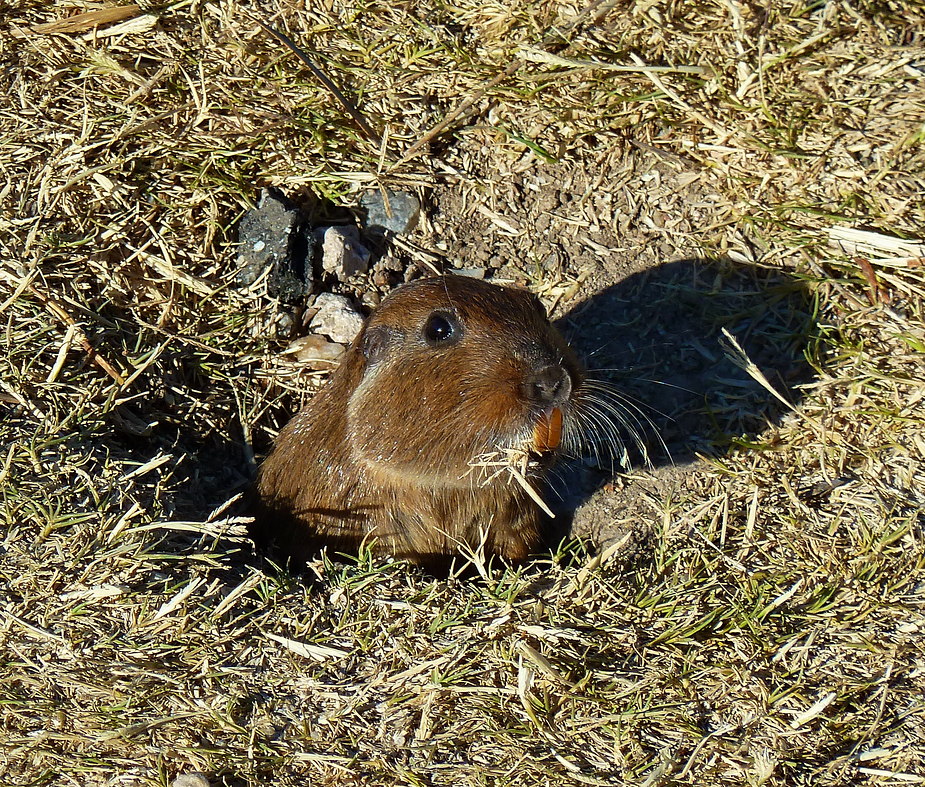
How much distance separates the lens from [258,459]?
486 centimetres

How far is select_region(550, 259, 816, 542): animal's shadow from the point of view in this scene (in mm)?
4656

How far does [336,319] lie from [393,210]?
0.69m

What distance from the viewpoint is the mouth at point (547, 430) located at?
3.75m

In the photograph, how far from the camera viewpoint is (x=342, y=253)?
16.5ft

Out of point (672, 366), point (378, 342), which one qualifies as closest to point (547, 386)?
point (378, 342)

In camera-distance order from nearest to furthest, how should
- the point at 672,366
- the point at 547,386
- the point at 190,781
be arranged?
the point at 190,781
the point at 547,386
the point at 672,366

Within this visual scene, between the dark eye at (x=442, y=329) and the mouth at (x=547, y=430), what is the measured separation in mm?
467

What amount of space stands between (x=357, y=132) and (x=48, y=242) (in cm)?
168

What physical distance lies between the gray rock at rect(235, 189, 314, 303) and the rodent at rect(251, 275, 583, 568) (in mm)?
885

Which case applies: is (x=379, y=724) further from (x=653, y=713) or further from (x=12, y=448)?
(x=12, y=448)

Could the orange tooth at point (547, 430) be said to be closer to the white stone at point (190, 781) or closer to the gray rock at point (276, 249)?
the white stone at point (190, 781)

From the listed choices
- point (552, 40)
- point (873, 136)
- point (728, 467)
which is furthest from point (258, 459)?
point (873, 136)

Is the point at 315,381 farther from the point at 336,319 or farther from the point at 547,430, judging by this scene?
the point at 547,430

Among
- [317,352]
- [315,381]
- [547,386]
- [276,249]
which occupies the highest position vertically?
[276,249]
